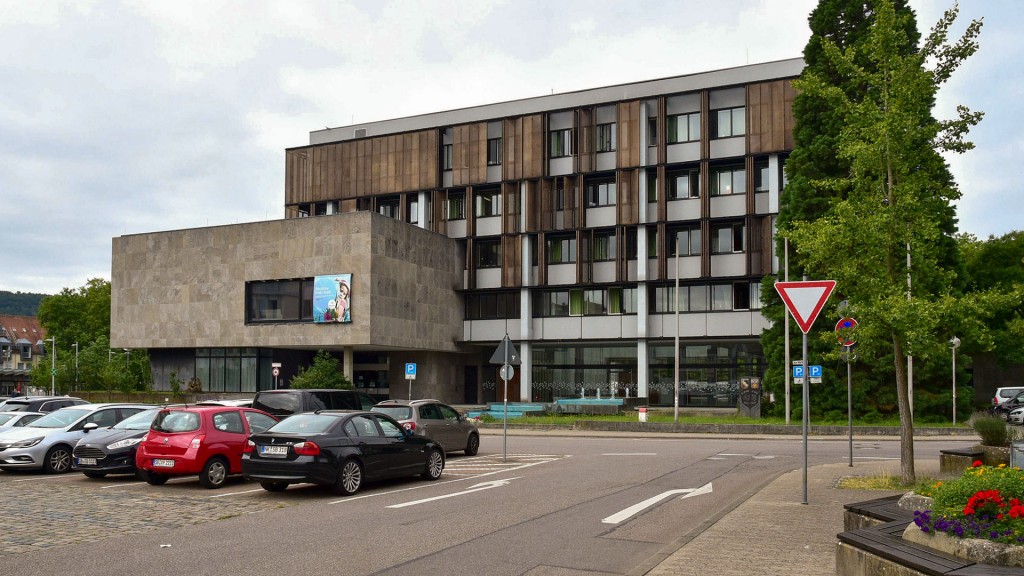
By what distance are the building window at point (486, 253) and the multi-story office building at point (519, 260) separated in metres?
0.13

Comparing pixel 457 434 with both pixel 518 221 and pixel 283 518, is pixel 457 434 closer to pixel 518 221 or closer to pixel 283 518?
pixel 283 518

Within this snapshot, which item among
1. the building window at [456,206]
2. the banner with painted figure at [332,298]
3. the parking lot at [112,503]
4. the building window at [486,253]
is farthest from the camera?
the building window at [456,206]

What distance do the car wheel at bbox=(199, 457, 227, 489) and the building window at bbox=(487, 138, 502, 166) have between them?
42.6 meters

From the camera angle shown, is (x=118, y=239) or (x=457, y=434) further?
(x=118, y=239)

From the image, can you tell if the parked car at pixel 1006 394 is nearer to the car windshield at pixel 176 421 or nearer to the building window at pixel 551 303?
the building window at pixel 551 303

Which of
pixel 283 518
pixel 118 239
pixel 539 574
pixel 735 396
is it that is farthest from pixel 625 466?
pixel 118 239

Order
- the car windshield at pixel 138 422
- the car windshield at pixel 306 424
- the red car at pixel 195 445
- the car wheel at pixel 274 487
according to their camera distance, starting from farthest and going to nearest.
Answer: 1. the car windshield at pixel 138 422
2. the red car at pixel 195 445
3. the car wheel at pixel 274 487
4. the car windshield at pixel 306 424

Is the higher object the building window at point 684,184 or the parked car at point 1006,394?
the building window at point 684,184

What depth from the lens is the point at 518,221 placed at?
56500mm

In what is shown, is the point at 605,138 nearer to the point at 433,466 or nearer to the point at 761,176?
the point at 761,176

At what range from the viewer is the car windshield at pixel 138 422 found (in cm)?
1858

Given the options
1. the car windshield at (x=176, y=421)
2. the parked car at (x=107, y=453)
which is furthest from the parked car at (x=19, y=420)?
the car windshield at (x=176, y=421)

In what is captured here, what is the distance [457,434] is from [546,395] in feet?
111

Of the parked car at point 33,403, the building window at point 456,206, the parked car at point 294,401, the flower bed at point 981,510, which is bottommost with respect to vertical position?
the parked car at point 33,403
